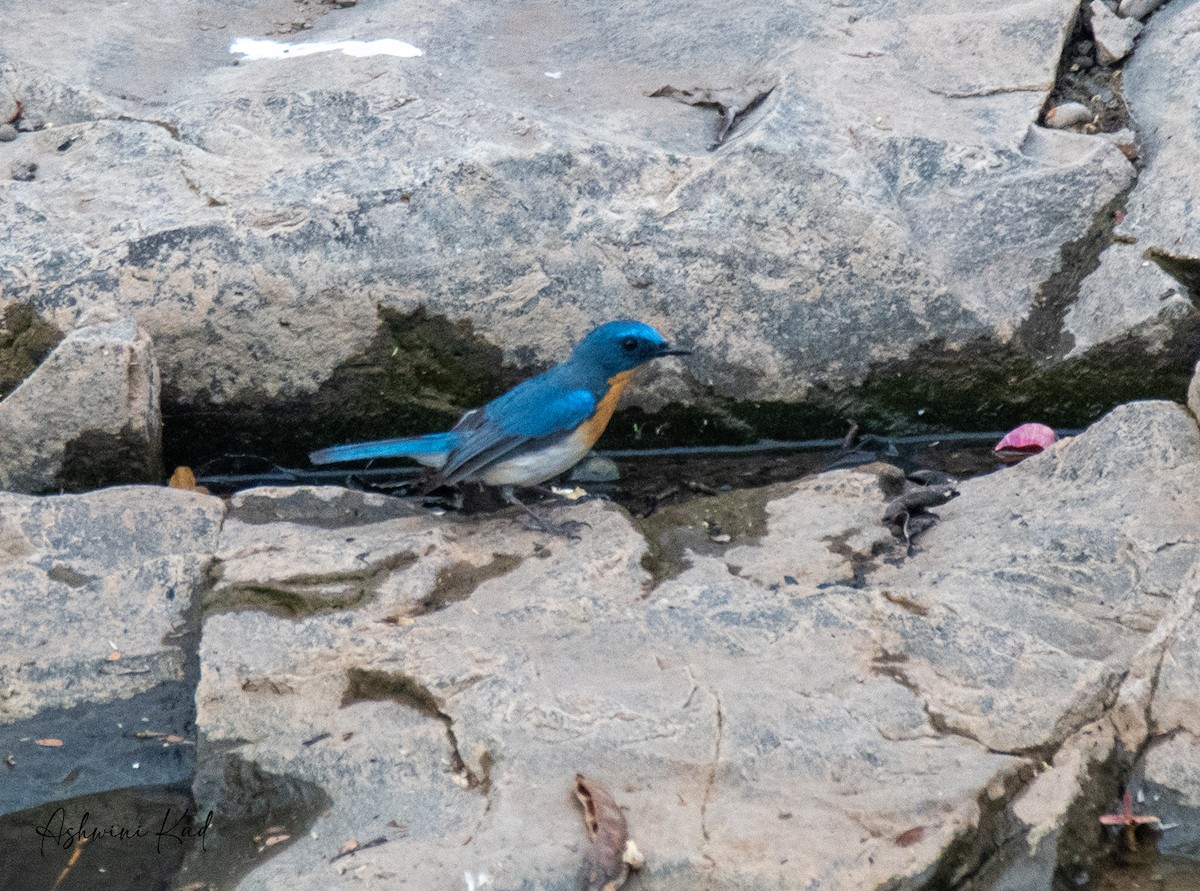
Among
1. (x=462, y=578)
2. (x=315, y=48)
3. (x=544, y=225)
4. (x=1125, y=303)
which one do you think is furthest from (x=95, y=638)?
(x=1125, y=303)

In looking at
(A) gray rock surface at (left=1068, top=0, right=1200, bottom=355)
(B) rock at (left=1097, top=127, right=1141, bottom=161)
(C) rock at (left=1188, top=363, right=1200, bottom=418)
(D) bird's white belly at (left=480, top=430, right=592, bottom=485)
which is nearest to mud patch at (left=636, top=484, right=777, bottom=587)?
(D) bird's white belly at (left=480, top=430, right=592, bottom=485)

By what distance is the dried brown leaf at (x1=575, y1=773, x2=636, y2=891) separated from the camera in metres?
2.99

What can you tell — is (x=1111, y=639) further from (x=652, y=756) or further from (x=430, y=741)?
(x=430, y=741)

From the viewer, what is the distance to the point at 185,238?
5250 mm

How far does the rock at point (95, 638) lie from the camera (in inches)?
150

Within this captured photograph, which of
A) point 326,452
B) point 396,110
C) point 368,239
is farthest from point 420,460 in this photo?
point 396,110

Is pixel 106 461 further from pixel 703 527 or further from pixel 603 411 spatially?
pixel 703 527

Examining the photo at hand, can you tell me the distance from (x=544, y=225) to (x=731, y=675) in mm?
2355

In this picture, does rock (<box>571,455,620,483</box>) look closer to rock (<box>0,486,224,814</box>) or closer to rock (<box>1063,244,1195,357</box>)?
rock (<box>0,486,224,814</box>)

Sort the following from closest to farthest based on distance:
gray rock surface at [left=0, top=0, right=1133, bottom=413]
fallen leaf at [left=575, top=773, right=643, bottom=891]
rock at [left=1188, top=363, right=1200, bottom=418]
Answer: fallen leaf at [left=575, top=773, right=643, bottom=891], rock at [left=1188, top=363, right=1200, bottom=418], gray rock surface at [left=0, top=0, right=1133, bottom=413]

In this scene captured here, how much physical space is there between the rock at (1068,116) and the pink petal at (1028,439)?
1.41 meters

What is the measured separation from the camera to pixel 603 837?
306cm

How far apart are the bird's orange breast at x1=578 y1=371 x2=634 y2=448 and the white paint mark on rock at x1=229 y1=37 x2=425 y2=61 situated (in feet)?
7.06

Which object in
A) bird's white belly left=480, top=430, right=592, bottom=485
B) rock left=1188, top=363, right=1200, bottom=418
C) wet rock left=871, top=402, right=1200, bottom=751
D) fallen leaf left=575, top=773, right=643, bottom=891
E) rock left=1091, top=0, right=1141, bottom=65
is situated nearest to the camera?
fallen leaf left=575, top=773, right=643, bottom=891
